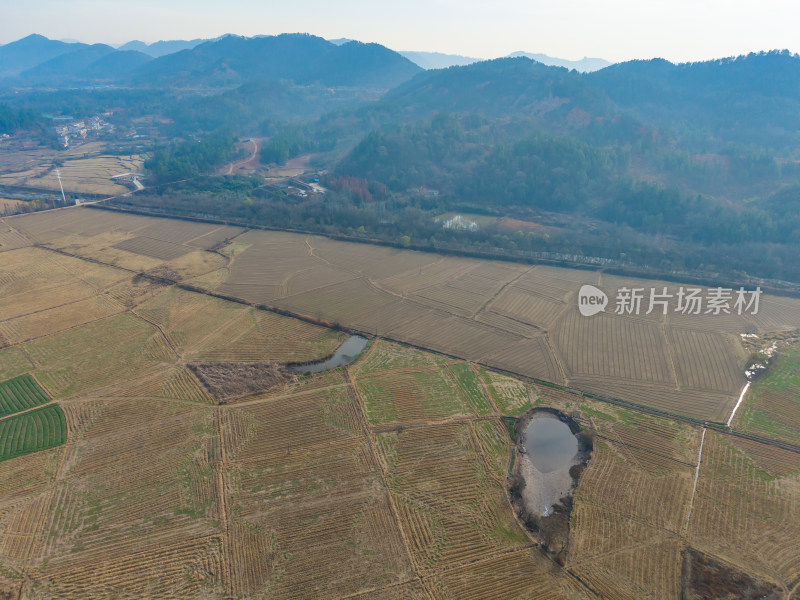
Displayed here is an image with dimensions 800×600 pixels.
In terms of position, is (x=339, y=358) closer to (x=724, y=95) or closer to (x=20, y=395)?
(x=20, y=395)

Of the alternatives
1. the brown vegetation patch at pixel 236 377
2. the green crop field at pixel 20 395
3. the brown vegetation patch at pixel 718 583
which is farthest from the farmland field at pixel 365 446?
the brown vegetation patch at pixel 236 377

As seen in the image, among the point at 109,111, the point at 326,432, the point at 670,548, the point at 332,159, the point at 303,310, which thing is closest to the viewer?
the point at 670,548

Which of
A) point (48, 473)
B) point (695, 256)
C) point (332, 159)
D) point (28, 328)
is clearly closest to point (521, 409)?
point (48, 473)

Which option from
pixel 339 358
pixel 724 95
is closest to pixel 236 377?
pixel 339 358

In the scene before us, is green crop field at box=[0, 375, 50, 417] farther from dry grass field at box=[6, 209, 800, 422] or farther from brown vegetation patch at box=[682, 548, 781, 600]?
brown vegetation patch at box=[682, 548, 781, 600]

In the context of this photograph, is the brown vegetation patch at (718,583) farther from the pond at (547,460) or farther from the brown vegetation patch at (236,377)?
the brown vegetation patch at (236,377)

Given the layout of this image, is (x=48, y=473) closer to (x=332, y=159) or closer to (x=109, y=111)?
(x=332, y=159)
